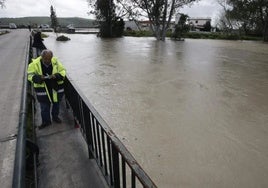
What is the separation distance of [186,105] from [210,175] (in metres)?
2.71

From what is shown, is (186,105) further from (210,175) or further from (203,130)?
(210,175)

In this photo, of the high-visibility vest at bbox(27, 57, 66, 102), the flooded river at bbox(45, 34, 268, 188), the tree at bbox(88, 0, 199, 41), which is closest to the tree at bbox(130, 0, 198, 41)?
the tree at bbox(88, 0, 199, 41)

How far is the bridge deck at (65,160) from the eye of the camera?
2.57 metres

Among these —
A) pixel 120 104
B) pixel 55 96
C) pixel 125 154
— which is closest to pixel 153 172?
pixel 125 154

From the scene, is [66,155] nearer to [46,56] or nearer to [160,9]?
[46,56]

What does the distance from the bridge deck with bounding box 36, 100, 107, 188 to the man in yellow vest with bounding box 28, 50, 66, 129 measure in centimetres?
32

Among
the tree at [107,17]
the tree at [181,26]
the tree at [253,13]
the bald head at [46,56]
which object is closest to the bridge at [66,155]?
the bald head at [46,56]

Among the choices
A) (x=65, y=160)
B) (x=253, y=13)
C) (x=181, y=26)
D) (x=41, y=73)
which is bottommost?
(x=65, y=160)

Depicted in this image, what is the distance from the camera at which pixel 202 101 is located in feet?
19.5

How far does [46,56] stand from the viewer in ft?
11.8

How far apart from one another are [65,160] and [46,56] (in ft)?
5.39

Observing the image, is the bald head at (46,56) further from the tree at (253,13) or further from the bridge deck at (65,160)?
the tree at (253,13)

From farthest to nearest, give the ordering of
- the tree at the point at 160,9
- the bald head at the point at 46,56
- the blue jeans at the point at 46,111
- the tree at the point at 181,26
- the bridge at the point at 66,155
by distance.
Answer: the tree at the point at 181,26 → the tree at the point at 160,9 → the blue jeans at the point at 46,111 → the bald head at the point at 46,56 → the bridge at the point at 66,155

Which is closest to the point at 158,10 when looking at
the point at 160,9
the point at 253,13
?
the point at 160,9
